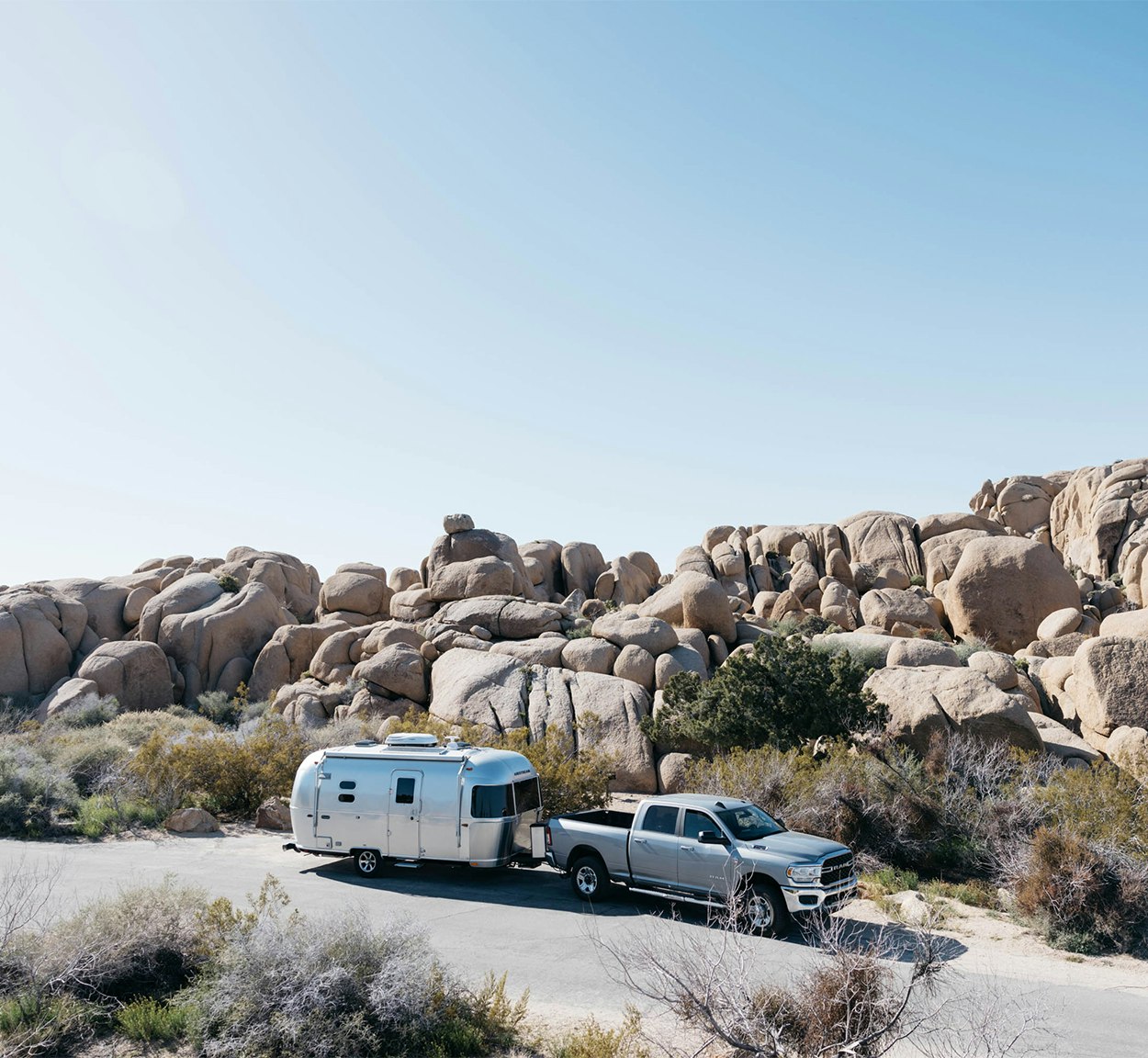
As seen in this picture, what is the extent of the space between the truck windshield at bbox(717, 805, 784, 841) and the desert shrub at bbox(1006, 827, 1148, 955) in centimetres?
412

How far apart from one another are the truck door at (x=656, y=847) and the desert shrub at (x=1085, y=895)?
18.9ft

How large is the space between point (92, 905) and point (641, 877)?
8047mm

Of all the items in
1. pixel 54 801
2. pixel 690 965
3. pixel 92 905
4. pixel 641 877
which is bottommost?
pixel 54 801

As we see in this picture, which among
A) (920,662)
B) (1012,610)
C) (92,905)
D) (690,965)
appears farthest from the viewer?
(1012,610)

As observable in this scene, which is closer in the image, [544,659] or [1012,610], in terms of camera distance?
[544,659]

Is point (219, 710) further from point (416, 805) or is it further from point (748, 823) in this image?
point (748, 823)

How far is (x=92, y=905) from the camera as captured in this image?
1116 centimetres

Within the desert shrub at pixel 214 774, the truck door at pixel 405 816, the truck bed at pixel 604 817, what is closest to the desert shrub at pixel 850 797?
the truck bed at pixel 604 817

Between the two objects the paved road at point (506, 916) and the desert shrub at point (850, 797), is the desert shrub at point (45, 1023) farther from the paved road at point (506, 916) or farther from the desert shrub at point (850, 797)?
the desert shrub at point (850, 797)

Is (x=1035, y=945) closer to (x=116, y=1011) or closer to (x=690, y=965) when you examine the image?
(x=690, y=965)

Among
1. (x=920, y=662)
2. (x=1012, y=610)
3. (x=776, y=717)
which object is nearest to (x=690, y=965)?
(x=776, y=717)

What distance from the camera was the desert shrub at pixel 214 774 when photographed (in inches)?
920

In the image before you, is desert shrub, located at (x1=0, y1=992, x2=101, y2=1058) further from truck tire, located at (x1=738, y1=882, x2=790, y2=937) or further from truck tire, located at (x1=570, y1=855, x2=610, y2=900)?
truck tire, located at (x1=738, y1=882, x2=790, y2=937)

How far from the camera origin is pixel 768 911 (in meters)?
13.2
